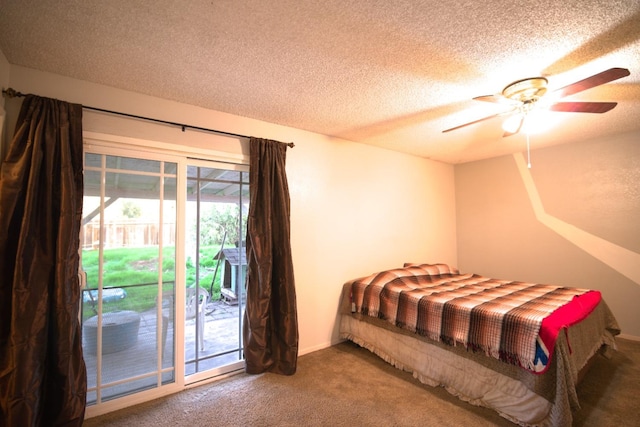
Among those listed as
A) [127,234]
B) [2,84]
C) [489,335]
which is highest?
[2,84]

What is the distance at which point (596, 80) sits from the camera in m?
1.60

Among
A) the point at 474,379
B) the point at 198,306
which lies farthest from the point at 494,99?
the point at 198,306

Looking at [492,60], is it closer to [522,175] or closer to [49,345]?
[522,175]

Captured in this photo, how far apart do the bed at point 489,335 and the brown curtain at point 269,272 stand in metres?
0.90

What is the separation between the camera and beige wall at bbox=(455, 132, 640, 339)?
128 inches

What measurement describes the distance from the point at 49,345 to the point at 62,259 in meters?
0.54

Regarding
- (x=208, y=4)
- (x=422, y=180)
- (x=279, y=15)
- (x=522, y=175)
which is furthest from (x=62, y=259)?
(x=522, y=175)

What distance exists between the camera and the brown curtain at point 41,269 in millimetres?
1619

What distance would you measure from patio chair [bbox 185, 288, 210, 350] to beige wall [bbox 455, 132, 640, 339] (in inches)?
160

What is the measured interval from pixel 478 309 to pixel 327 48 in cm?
216

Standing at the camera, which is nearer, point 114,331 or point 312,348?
point 114,331

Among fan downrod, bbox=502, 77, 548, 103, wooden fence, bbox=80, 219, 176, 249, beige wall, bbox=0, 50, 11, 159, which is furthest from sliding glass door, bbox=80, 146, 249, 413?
fan downrod, bbox=502, 77, 548, 103

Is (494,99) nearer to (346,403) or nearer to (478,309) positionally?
(478,309)

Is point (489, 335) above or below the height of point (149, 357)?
above
